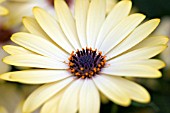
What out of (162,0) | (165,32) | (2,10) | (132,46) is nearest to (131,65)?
(132,46)

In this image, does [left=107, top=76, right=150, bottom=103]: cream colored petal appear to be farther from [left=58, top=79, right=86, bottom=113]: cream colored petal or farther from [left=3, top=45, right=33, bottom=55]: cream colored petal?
[left=3, top=45, right=33, bottom=55]: cream colored petal

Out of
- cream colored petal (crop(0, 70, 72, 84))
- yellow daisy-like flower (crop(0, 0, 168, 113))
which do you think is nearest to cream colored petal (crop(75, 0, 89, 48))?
yellow daisy-like flower (crop(0, 0, 168, 113))

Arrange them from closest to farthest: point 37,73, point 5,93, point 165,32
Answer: point 37,73 < point 5,93 < point 165,32

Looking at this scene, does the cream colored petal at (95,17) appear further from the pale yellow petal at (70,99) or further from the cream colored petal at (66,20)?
the pale yellow petal at (70,99)

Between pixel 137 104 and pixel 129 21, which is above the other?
pixel 129 21

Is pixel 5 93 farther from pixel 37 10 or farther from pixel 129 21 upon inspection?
pixel 129 21

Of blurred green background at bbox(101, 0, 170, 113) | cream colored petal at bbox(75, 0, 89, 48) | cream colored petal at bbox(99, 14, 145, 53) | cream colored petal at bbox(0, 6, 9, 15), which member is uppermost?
cream colored petal at bbox(0, 6, 9, 15)
